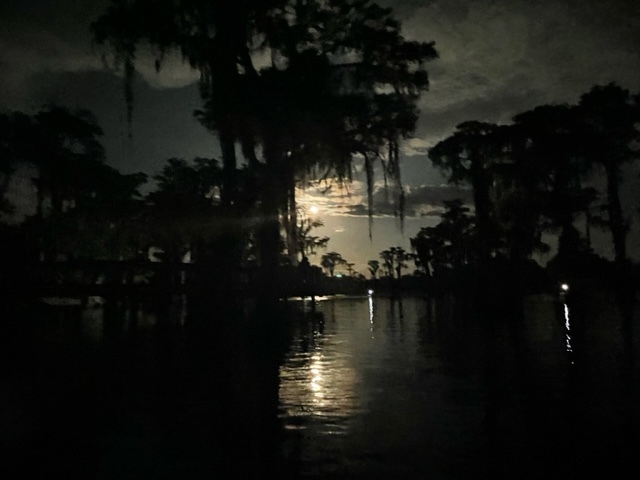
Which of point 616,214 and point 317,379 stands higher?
point 616,214

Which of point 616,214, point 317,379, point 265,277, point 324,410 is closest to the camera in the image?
point 324,410

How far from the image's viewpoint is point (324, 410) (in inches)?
235

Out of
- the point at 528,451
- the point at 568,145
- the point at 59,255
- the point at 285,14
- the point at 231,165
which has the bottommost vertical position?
the point at 528,451

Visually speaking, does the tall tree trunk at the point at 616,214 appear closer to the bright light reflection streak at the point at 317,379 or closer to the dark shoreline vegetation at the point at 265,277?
the dark shoreline vegetation at the point at 265,277

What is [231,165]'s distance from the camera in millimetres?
21625

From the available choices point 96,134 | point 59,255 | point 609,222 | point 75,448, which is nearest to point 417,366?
point 75,448

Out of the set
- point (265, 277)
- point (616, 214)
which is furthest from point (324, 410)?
point (616, 214)

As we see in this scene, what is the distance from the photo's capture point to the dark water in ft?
14.1

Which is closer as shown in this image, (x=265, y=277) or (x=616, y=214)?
(x=265, y=277)

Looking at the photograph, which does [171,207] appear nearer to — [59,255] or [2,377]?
[59,255]

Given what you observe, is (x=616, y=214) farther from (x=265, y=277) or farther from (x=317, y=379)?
(x=317, y=379)

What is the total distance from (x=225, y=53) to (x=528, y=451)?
61.5ft

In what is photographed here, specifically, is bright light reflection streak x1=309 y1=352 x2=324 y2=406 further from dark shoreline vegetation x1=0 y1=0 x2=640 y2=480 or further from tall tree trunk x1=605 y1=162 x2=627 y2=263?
tall tree trunk x1=605 y1=162 x2=627 y2=263

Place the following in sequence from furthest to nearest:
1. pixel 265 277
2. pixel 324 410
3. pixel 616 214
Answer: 1. pixel 616 214
2. pixel 265 277
3. pixel 324 410
